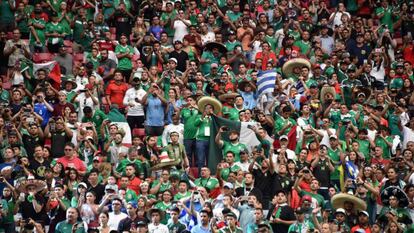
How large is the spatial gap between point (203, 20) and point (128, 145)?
20.4ft

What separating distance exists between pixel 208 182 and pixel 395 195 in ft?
11.9

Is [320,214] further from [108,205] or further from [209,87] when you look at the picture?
[209,87]

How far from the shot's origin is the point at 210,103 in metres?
29.7

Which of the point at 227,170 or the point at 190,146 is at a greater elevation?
the point at 190,146

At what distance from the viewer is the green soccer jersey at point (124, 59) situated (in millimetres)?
32031

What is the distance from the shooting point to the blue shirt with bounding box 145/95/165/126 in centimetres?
2986

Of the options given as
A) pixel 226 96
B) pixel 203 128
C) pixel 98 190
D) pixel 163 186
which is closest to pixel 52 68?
pixel 226 96

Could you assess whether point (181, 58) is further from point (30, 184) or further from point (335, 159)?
point (30, 184)

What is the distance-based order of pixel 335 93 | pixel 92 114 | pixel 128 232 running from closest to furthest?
pixel 128 232 → pixel 92 114 → pixel 335 93

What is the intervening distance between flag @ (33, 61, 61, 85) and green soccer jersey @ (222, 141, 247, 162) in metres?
4.67

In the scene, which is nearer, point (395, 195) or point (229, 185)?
A: point (229, 185)

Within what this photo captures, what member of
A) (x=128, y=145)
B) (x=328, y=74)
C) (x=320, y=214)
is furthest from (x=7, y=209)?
(x=328, y=74)

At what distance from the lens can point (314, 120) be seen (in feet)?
100

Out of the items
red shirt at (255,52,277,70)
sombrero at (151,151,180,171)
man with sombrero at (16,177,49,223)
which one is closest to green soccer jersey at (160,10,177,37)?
red shirt at (255,52,277,70)
